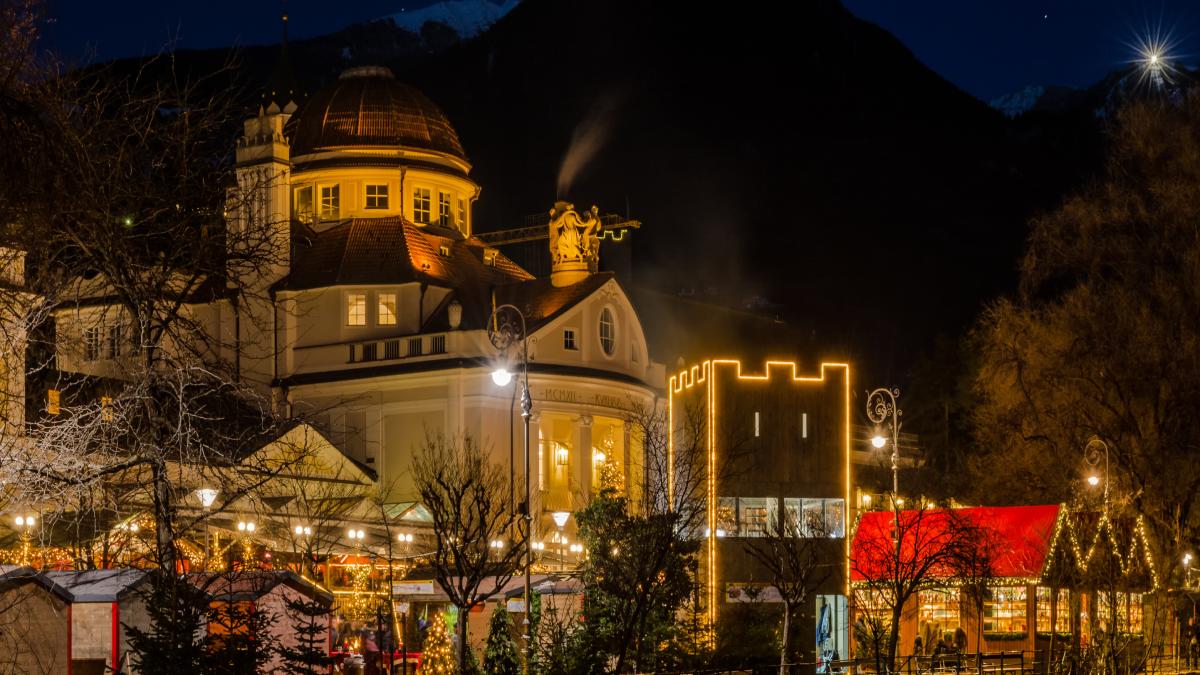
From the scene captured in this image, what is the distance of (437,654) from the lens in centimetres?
3538

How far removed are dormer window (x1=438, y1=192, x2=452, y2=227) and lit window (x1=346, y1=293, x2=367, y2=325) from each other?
8.03 meters

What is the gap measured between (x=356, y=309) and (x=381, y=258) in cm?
254

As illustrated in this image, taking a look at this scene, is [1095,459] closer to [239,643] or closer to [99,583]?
[239,643]

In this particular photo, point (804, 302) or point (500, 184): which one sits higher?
point (500, 184)

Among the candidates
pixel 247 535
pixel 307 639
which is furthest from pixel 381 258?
pixel 307 639

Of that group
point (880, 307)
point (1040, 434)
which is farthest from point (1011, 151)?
point (1040, 434)

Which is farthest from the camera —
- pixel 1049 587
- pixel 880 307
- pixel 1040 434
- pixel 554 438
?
pixel 880 307

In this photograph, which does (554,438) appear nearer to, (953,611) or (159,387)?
(953,611)

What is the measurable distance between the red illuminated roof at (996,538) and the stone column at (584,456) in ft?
101

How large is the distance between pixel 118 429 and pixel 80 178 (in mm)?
3328

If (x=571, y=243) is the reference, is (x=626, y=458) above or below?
below

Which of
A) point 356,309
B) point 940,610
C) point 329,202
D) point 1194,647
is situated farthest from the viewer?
point 329,202

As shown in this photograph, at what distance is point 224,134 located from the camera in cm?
2636

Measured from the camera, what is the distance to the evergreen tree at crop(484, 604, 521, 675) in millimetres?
32625
